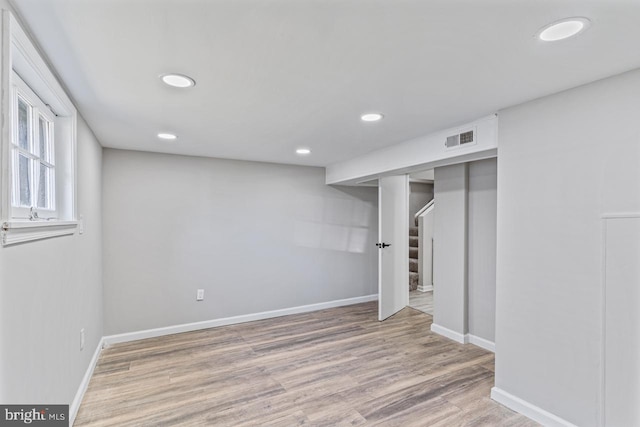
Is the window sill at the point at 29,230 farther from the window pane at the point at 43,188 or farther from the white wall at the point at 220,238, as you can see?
the white wall at the point at 220,238

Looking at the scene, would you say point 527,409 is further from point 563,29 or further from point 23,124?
point 23,124

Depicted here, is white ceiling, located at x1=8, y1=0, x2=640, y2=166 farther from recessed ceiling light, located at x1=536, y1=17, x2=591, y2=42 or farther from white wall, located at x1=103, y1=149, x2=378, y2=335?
white wall, located at x1=103, y1=149, x2=378, y2=335

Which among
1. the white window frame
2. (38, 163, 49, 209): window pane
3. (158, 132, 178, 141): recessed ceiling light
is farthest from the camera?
(158, 132, 178, 141): recessed ceiling light

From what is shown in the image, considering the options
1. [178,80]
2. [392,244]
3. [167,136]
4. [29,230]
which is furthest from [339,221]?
[29,230]

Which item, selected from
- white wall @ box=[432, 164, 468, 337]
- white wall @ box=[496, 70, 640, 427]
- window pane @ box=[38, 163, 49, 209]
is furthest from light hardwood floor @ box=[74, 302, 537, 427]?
window pane @ box=[38, 163, 49, 209]

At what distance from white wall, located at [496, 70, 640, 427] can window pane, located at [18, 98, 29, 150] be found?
110 inches

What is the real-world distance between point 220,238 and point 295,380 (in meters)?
2.01

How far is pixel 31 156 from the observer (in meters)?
1.67

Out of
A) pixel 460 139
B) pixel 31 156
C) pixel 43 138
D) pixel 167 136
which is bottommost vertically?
pixel 31 156

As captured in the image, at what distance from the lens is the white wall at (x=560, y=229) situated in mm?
1754

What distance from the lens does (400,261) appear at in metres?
4.52

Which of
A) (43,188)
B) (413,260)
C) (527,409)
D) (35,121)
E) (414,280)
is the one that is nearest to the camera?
(35,121)

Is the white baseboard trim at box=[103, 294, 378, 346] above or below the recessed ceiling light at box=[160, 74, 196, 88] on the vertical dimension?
below

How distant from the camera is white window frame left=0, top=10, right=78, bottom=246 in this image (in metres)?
1.10
